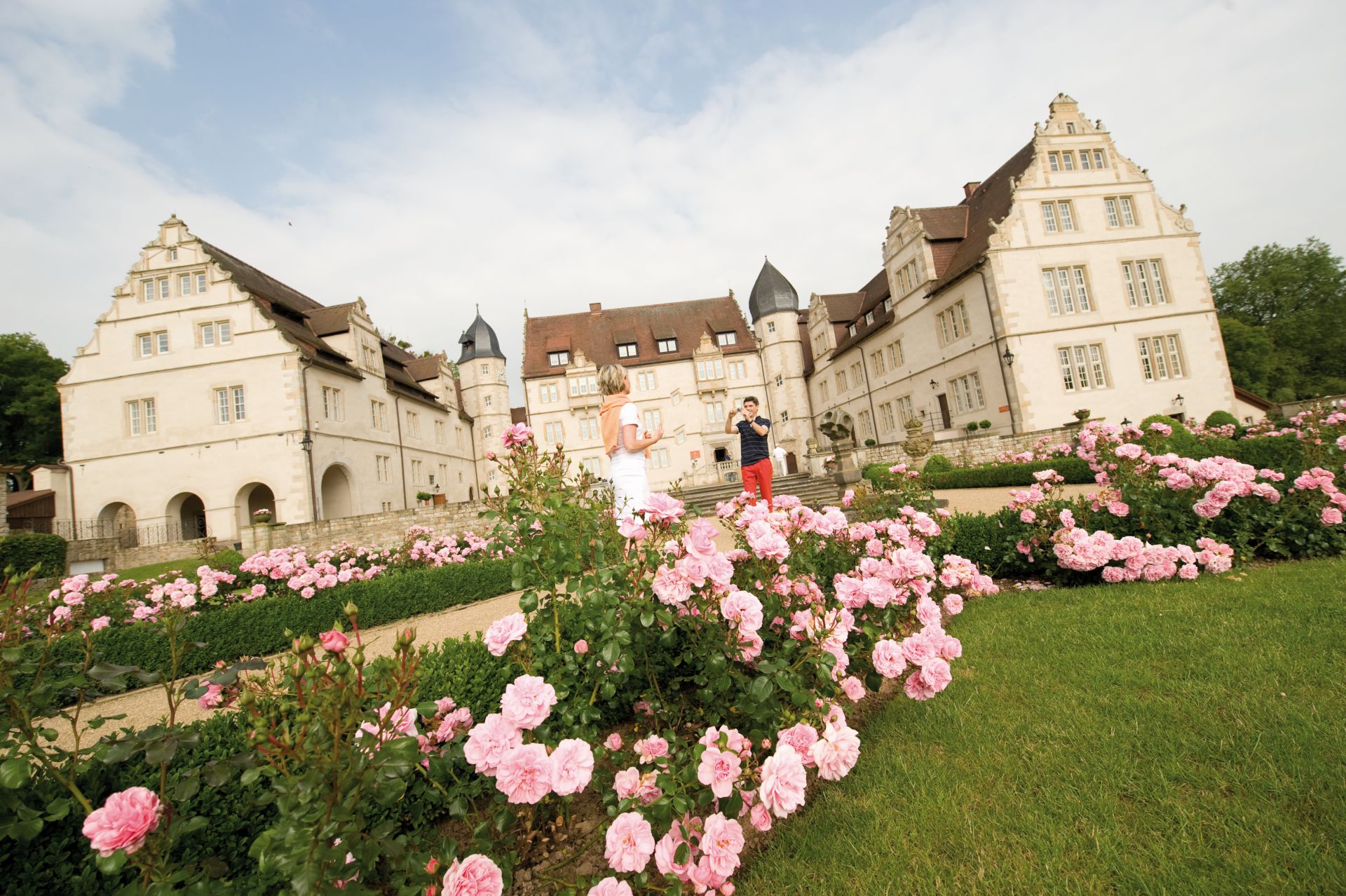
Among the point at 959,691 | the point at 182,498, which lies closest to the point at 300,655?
the point at 959,691

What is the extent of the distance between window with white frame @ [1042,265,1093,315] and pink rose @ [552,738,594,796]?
25.8 metres

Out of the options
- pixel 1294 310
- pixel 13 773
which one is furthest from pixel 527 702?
pixel 1294 310

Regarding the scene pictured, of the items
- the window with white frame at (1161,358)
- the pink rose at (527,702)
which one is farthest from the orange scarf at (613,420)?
the window with white frame at (1161,358)

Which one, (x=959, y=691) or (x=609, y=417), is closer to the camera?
(x=959, y=691)

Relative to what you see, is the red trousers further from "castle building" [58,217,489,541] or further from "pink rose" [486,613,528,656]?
"castle building" [58,217,489,541]

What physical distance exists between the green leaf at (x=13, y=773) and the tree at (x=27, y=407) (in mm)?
43025

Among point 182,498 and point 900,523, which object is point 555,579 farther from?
point 182,498

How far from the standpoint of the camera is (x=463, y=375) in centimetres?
3734

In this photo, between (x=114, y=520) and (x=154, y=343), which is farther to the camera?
(x=154, y=343)

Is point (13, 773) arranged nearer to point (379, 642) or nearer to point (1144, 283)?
point (379, 642)

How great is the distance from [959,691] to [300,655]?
3445mm

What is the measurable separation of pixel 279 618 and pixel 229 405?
19620 millimetres

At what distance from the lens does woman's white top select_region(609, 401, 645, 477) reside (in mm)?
5039

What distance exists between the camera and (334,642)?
Result: 160 centimetres
